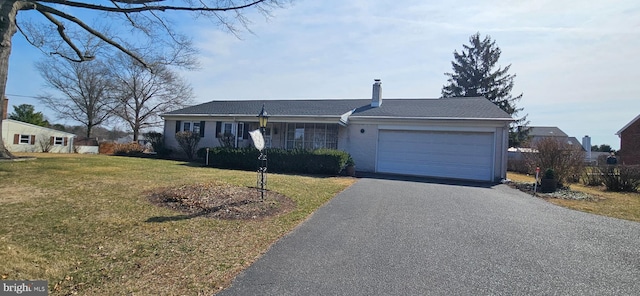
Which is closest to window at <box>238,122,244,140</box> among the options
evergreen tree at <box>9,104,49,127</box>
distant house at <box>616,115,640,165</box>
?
distant house at <box>616,115,640,165</box>

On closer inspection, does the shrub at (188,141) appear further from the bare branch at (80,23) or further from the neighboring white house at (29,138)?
the neighboring white house at (29,138)

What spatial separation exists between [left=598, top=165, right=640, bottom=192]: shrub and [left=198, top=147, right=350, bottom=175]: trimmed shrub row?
1073 cm

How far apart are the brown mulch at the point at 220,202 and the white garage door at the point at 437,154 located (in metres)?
8.52

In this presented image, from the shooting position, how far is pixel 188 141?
18.7 m

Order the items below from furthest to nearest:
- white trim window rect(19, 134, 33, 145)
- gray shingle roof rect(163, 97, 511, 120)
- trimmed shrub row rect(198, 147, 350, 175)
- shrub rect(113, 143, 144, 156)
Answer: white trim window rect(19, 134, 33, 145)
shrub rect(113, 143, 144, 156)
gray shingle roof rect(163, 97, 511, 120)
trimmed shrub row rect(198, 147, 350, 175)

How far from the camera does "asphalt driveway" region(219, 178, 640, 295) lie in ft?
11.3

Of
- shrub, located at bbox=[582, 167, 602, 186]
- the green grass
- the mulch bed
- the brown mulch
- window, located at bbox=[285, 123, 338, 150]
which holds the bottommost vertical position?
the green grass

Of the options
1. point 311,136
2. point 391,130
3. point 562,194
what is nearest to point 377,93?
point 391,130

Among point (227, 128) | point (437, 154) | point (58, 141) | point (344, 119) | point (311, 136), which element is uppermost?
point (344, 119)

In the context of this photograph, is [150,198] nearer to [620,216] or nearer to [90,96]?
[620,216]

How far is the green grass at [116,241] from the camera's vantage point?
3.43 m

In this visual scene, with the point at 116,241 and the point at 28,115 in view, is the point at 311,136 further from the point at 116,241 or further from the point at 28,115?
the point at 28,115

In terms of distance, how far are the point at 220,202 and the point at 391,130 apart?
10.4m

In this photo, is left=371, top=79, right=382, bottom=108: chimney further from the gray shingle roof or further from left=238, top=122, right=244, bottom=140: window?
left=238, top=122, right=244, bottom=140: window
